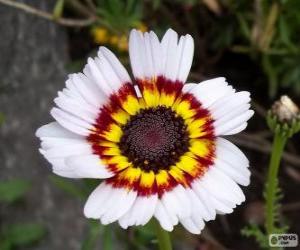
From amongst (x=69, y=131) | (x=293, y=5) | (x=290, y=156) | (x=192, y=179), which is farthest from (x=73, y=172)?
(x=290, y=156)

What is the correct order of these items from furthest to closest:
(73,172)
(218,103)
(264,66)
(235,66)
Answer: (235,66)
(264,66)
(218,103)
(73,172)

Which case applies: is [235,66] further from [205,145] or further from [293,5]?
[205,145]

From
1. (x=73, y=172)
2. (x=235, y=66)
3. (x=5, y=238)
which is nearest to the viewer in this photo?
(x=73, y=172)

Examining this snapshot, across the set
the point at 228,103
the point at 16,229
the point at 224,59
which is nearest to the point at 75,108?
the point at 228,103

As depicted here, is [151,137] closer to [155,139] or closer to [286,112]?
[155,139]

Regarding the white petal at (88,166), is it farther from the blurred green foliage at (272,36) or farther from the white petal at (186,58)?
the blurred green foliage at (272,36)

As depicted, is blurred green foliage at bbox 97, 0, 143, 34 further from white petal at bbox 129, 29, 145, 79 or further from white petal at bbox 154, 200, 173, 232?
white petal at bbox 154, 200, 173, 232
